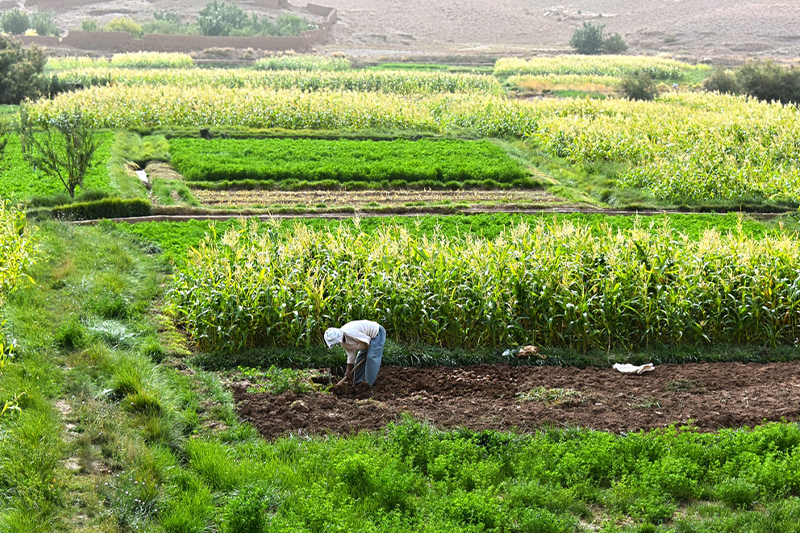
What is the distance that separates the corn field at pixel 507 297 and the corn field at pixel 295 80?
2520 centimetres

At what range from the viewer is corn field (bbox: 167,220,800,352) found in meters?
10.2

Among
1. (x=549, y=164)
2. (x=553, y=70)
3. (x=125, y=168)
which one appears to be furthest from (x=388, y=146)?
(x=553, y=70)

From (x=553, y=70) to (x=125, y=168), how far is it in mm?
39340

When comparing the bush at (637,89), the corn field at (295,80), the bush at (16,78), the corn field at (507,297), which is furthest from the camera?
the bush at (637,89)

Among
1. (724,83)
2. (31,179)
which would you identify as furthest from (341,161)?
(724,83)

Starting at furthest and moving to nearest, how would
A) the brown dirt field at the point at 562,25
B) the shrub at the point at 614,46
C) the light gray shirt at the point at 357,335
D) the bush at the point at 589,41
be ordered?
the brown dirt field at the point at 562,25
the shrub at the point at 614,46
the bush at the point at 589,41
the light gray shirt at the point at 357,335

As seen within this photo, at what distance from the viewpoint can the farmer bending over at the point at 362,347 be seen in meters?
8.73

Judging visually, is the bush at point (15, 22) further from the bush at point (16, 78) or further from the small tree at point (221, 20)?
the bush at point (16, 78)

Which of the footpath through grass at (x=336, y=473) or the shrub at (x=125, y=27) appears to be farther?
the shrub at (x=125, y=27)

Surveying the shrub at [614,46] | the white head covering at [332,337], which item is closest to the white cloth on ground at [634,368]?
the white head covering at [332,337]

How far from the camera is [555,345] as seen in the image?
1039cm

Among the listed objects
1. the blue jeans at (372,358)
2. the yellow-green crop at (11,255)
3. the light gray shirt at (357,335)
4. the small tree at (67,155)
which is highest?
the small tree at (67,155)

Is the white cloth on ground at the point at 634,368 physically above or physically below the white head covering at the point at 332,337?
below

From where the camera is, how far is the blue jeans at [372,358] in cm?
895
